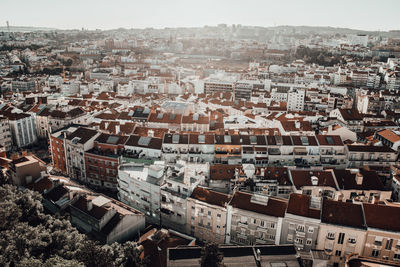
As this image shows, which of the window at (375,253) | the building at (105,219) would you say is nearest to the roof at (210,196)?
the building at (105,219)

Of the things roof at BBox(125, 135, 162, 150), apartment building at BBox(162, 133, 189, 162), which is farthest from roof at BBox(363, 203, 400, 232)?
roof at BBox(125, 135, 162, 150)

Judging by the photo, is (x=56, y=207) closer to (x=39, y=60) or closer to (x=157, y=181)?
(x=157, y=181)

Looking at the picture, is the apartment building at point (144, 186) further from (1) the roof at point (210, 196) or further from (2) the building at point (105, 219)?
(1) the roof at point (210, 196)

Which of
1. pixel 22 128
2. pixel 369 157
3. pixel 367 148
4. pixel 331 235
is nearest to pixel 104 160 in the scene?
pixel 22 128

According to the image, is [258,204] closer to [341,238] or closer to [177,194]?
[341,238]

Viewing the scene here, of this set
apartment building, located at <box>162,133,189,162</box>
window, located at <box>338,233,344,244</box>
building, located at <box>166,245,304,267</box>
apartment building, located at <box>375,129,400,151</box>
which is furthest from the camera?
apartment building, located at <box>375,129,400,151</box>

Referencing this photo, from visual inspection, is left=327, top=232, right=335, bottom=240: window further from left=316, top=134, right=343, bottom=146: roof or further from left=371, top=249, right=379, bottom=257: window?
left=316, top=134, right=343, bottom=146: roof
